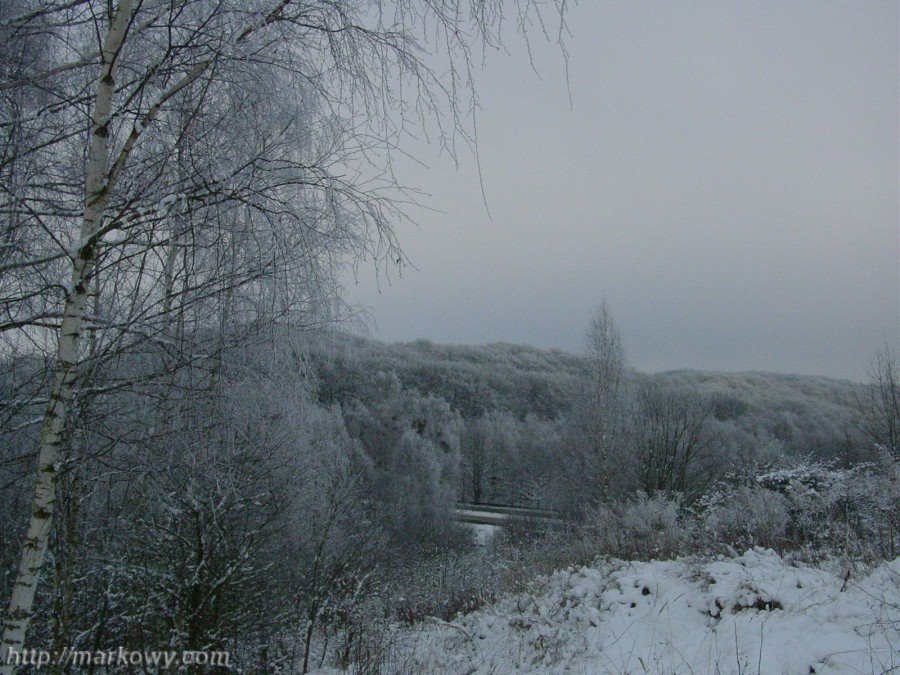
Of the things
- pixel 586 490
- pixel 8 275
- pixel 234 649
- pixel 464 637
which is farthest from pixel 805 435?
pixel 8 275

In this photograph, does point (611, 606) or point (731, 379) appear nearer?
point (611, 606)

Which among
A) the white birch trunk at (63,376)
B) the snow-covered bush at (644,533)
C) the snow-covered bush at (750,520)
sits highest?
the white birch trunk at (63,376)

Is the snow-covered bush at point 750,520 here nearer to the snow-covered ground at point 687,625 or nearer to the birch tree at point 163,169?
the snow-covered ground at point 687,625

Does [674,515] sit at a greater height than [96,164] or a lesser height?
lesser

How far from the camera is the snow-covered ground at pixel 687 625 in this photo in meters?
3.78

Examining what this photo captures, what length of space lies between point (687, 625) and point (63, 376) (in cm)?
537

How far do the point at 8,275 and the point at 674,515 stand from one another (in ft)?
42.0

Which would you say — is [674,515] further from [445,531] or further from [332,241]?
[445,531]

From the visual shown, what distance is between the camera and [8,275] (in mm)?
3535

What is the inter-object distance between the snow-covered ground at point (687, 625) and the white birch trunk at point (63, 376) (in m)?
4.08

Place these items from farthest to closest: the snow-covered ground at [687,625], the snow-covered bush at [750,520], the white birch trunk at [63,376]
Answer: the snow-covered bush at [750,520] < the snow-covered ground at [687,625] < the white birch trunk at [63,376]

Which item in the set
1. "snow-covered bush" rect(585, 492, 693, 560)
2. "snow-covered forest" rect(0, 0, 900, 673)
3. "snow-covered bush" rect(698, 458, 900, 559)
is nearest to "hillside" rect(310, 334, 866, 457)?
"snow-covered bush" rect(585, 492, 693, 560)

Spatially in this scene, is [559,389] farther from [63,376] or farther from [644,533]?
[63,376]

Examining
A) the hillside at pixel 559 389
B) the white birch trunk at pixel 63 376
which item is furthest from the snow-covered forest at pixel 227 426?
the hillside at pixel 559 389
